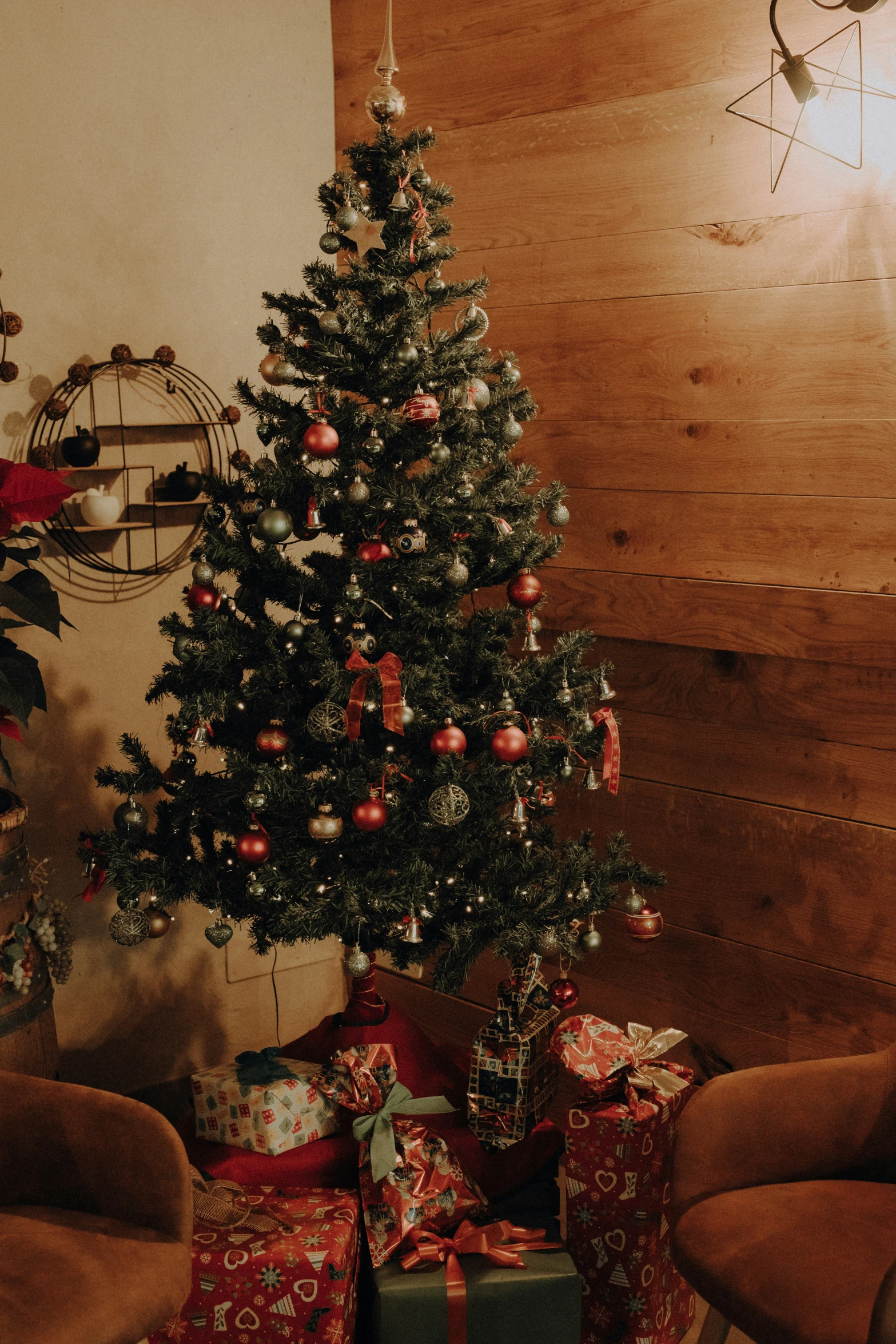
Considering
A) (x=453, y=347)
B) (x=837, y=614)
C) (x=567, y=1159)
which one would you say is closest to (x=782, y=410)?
(x=837, y=614)

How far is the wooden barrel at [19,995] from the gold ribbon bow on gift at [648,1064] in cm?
97

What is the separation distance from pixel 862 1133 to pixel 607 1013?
900mm

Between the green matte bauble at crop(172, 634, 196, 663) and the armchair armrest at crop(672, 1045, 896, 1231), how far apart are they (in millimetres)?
998

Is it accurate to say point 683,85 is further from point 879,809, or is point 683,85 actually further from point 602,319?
point 879,809

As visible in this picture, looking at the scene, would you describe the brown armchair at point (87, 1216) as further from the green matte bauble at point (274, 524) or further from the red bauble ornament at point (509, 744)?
the green matte bauble at point (274, 524)

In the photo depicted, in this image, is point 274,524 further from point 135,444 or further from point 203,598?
point 135,444

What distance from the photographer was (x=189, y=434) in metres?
2.46

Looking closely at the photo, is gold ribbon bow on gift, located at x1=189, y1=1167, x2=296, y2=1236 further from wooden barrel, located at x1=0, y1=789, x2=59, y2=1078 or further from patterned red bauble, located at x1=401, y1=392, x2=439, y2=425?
patterned red bauble, located at x1=401, y1=392, x2=439, y2=425

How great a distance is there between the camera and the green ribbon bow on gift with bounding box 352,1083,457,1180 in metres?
1.65

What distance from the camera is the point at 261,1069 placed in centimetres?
189

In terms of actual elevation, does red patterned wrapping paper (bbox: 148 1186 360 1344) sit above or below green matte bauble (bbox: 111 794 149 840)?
below

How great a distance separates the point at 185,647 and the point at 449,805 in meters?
0.49

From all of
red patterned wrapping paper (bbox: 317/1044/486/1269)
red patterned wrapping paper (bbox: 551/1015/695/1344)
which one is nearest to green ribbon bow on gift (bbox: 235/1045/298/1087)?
Result: red patterned wrapping paper (bbox: 317/1044/486/1269)

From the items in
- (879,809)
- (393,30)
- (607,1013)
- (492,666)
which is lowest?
(607,1013)
